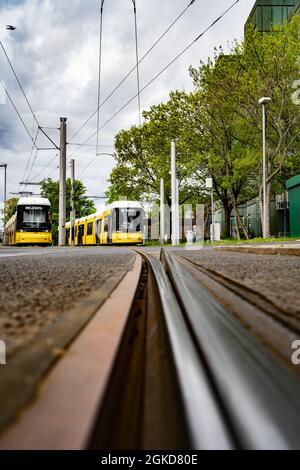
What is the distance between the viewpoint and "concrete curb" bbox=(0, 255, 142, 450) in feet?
1.56

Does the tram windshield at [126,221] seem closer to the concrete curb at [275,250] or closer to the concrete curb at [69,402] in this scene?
the concrete curb at [275,250]

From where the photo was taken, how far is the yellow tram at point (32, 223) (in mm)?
24859

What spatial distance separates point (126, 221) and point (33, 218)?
5642mm

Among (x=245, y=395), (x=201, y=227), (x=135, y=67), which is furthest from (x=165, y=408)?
(x=201, y=227)

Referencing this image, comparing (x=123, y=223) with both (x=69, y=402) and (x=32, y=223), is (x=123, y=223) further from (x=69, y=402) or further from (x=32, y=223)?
(x=69, y=402)

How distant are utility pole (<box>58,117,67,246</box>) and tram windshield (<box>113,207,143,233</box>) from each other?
3089 millimetres

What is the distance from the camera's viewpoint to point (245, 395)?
63 centimetres

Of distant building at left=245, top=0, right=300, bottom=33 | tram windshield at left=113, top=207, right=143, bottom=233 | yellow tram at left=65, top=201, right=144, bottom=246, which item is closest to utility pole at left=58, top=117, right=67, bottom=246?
yellow tram at left=65, top=201, right=144, bottom=246

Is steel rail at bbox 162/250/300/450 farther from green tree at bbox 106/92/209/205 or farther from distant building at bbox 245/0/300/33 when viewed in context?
distant building at bbox 245/0/300/33

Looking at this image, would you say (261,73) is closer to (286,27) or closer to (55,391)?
(286,27)

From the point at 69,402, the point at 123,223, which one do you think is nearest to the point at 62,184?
the point at 123,223

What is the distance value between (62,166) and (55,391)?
24.8 meters

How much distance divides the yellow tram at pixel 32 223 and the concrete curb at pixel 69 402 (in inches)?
983

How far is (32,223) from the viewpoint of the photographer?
25078 mm
